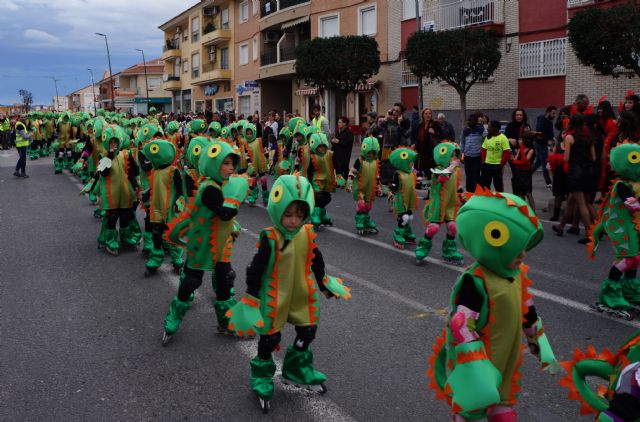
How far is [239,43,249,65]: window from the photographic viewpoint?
148ft

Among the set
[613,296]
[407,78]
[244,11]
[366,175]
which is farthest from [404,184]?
[244,11]

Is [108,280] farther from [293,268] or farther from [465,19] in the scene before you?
[465,19]

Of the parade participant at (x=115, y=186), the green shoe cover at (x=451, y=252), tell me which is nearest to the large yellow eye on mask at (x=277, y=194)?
the green shoe cover at (x=451, y=252)

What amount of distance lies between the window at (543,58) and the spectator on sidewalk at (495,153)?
36.2ft

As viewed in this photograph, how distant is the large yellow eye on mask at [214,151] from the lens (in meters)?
5.27

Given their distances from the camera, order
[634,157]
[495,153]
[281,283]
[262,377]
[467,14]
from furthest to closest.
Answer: [467,14] → [495,153] → [634,157] → [262,377] → [281,283]

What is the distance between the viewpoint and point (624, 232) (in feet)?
19.4

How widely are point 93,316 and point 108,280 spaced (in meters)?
1.40

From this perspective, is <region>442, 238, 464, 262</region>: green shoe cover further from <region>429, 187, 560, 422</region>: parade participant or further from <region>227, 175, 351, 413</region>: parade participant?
<region>429, 187, 560, 422</region>: parade participant

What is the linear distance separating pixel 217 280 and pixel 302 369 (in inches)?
56.9

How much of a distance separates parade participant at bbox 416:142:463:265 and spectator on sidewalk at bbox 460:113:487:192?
5.07 meters

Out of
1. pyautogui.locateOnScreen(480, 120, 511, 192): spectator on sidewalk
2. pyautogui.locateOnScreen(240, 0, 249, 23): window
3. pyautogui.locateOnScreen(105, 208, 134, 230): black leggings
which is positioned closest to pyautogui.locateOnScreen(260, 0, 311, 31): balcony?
pyautogui.locateOnScreen(240, 0, 249, 23): window

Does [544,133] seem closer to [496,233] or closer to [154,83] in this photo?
[496,233]

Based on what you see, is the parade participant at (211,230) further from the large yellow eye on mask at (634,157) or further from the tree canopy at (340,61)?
the tree canopy at (340,61)
